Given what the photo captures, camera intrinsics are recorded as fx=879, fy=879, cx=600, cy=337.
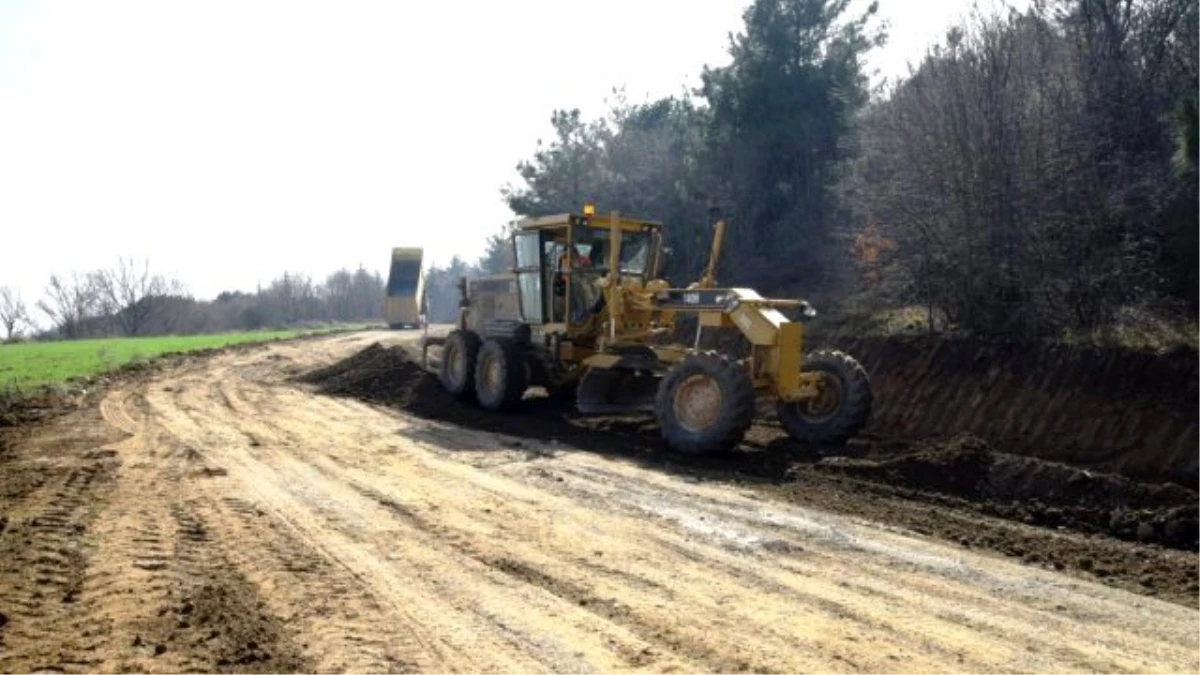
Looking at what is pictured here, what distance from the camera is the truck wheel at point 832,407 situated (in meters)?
9.59

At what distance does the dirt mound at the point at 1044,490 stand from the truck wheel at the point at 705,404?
0.97 meters

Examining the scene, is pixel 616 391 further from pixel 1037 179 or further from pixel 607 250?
pixel 1037 179

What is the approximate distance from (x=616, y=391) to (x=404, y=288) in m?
34.9

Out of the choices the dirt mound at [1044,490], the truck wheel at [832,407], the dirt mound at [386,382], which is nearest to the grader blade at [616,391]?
the truck wheel at [832,407]

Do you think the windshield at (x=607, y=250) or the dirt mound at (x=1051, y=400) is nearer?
the dirt mound at (x=1051, y=400)

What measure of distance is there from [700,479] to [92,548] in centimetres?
481

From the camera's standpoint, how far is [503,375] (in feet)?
41.1

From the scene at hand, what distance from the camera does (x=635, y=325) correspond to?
11.4m

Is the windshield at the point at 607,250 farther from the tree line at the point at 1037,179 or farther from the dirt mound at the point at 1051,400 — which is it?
the dirt mound at the point at 1051,400

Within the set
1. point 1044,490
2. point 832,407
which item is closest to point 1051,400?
point 832,407

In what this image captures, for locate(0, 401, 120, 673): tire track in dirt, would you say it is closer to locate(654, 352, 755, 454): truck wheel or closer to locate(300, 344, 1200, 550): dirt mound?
locate(300, 344, 1200, 550): dirt mound

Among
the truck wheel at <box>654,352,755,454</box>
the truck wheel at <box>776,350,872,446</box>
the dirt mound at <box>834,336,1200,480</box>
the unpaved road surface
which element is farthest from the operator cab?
the dirt mound at <box>834,336,1200,480</box>

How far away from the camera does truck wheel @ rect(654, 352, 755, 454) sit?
8836 mm

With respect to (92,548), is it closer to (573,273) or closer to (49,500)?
(49,500)
